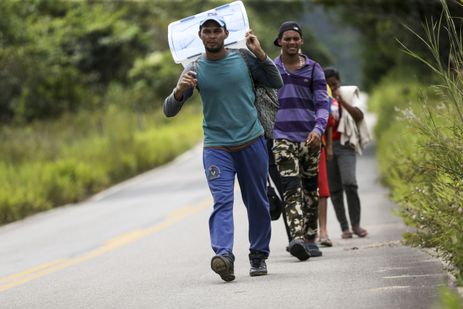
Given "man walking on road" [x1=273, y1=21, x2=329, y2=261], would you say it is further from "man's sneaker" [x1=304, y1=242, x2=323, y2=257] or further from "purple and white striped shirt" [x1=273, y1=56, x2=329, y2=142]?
"man's sneaker" [x1=304, y1=242, x2=323, y2=257]

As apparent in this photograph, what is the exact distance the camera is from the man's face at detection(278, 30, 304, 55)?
1102 centimetres

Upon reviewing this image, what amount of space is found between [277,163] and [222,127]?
1.54m

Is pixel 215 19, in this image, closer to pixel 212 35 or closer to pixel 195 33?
pixel 212 35

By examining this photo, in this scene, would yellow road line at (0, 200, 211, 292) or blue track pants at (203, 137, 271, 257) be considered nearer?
blue track pants at (203, 137, 271, 257)

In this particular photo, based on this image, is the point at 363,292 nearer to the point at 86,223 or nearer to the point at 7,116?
the point at 86,223

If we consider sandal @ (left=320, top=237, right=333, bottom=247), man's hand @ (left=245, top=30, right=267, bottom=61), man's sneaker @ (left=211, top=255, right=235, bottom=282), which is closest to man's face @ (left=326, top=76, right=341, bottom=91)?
sandal @ (left=320, top=237, right=333, bottom=247)

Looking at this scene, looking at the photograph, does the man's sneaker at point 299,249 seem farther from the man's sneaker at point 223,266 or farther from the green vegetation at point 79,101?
the green vegetation at point 79,101

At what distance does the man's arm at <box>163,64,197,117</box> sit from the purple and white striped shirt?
1675mm

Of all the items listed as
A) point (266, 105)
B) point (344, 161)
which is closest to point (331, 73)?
point (344, 161)

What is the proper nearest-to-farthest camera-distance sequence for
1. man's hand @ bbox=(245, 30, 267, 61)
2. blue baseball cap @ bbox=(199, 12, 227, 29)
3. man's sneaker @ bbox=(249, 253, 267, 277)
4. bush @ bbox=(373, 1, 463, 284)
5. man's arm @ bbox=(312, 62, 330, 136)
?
bush @ bbox=(373, 1, 463, 284)
blue baseball cap @ bbox=(199, 12, 227, 29)
man's hand @ bbox=(245, 30, 267, 61)
man's sneaker @ bbox=(249, 253, 267, 277)
man's arm @ bbox=(312, 62, 330, 136)

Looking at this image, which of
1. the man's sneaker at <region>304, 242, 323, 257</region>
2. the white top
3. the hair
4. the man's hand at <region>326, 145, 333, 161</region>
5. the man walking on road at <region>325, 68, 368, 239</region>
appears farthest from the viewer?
the man walking on road at <region>325, 68, 368, 239</region>

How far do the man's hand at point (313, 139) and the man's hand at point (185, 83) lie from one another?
1.76 metres

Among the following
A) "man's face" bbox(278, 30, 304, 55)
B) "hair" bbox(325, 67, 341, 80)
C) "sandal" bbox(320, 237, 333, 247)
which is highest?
"man's face" bbox(278, 30, 304, 55)

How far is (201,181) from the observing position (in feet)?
87.2
